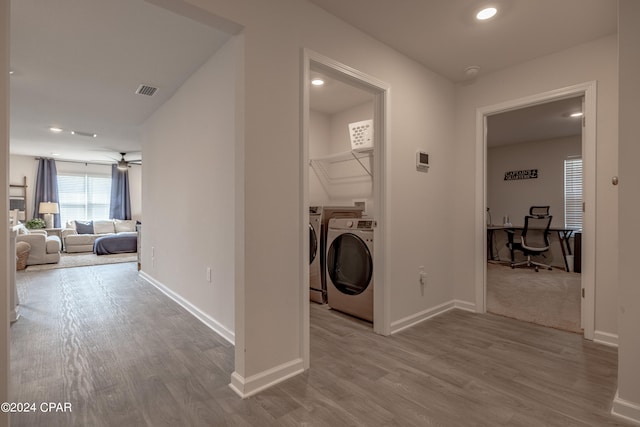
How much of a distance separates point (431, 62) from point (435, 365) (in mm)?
2553

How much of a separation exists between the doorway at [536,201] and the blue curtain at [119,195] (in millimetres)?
9240

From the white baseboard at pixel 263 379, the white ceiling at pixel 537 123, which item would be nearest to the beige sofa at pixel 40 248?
the white baseboard at pixel 263 379

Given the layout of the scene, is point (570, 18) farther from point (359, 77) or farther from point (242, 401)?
point (242, 401)

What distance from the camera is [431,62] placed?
9.41 feet

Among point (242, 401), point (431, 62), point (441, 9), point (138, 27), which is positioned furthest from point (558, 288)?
point (138, 27)

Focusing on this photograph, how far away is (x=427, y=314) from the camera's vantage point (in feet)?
9.72

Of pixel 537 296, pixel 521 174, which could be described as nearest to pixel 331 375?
pixel 537 296

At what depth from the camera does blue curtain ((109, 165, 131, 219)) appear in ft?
29.0

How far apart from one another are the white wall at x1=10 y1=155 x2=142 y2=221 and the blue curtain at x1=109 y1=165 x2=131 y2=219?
158 mm

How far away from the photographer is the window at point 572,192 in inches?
235

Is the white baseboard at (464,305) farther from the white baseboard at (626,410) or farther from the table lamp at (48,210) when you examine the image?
the table lamp at (48,210)

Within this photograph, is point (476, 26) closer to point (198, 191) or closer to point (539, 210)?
point (198, 191)

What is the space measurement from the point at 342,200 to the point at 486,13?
2.51 metres

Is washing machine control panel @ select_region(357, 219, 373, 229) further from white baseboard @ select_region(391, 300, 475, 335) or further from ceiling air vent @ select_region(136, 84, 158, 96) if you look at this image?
ceiling air vent @ select_region(136, 84, 158, 96)
